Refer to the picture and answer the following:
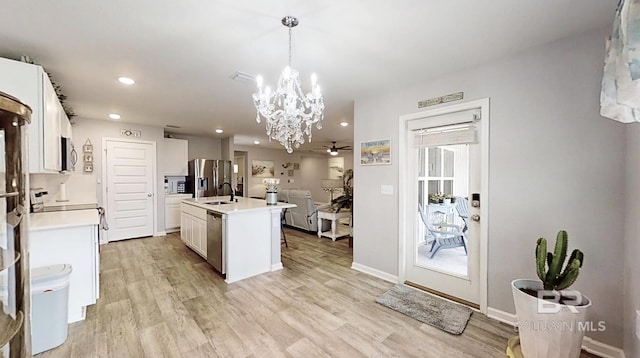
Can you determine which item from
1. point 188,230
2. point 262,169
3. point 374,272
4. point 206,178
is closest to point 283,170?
point 262,169

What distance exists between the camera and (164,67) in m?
2.58

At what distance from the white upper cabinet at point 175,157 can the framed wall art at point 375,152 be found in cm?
460

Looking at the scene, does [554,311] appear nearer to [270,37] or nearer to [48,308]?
[270,37]

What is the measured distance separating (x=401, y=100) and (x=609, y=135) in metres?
1.77

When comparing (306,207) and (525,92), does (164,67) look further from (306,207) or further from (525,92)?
(306,207)

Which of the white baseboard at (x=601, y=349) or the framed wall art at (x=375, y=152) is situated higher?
the framed wall art at (x=375, y=152)

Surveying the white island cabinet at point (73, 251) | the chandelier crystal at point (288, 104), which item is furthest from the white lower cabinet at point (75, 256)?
the chandelier crystal at point (288, 104)

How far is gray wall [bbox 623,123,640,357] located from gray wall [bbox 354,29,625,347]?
80 mm

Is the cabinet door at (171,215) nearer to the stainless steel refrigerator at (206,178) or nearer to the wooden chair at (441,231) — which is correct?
the stainless steel refrigerator at (206,178)

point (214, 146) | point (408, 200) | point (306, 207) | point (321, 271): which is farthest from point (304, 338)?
point (214, 146)

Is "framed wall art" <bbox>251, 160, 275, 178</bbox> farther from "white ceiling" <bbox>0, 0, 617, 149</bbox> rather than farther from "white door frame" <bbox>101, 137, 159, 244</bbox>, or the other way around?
"white ceiling" <bbox>0, 0, 617, 149</bbox>

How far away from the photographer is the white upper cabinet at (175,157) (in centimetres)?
589

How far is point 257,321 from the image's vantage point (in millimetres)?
2338

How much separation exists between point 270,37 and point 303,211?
423 centimetres
